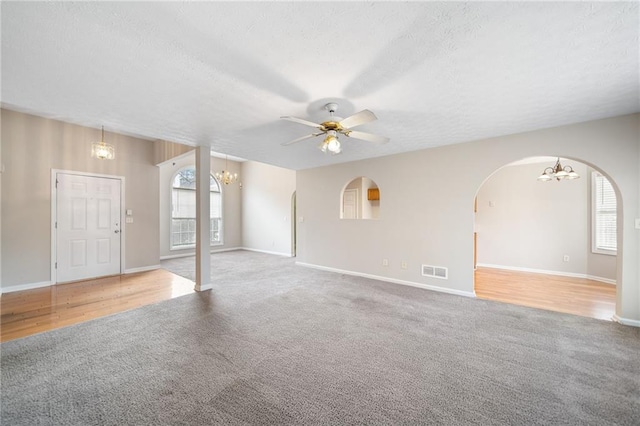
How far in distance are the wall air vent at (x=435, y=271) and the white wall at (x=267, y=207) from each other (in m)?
4.39

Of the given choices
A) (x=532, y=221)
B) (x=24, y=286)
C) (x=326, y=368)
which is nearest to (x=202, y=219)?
(x=24, y=286)

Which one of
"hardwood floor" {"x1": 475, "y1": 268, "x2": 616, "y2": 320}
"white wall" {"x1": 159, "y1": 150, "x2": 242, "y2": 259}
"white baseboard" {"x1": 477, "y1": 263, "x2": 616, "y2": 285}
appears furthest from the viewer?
"white wall" {"x1": 159, "y1": 150, "x2": 242, "y2": 259}

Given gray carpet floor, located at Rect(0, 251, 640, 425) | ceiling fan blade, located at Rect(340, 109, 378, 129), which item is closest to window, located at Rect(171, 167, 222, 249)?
gray carpet floor, located at Rect(0, 251, 640, 425)

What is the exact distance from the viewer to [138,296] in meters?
3.85

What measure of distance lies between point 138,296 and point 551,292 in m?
6.87

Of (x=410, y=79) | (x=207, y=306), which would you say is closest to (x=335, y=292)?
(x=207, y=306)

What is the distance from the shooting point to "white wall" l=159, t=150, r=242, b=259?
7.11m

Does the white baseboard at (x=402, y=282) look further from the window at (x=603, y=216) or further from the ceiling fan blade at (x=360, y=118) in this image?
the ceiling fan blade at (x=360, y=118)

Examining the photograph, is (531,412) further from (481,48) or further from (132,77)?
(132,77)

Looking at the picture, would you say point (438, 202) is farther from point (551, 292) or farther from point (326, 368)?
point (326, 368)

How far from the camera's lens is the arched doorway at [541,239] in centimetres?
421

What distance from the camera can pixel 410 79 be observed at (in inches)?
80.8

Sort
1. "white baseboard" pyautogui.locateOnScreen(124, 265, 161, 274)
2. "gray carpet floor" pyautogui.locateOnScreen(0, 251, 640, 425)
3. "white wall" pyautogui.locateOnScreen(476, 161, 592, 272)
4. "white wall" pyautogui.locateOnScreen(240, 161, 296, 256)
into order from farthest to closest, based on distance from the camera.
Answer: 1. "white wall" pyautogui.locateOnScreen(240, 161, 296, 256)
2. "white baseboard" pyautogui.locateOnScreen(124, 265, 161, 274)
3. "white wall" pyautogui.locateOnScreen(476, 161, 592, 272)
4. "gray carpet floor" pyautogui.locateOnScreen(0, 251, 640, 425)

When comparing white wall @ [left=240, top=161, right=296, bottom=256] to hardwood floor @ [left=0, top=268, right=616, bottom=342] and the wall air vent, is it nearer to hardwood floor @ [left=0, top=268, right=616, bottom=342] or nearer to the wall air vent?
hardwood floor @ [left=0, top=268, right=616, bottom=342]
